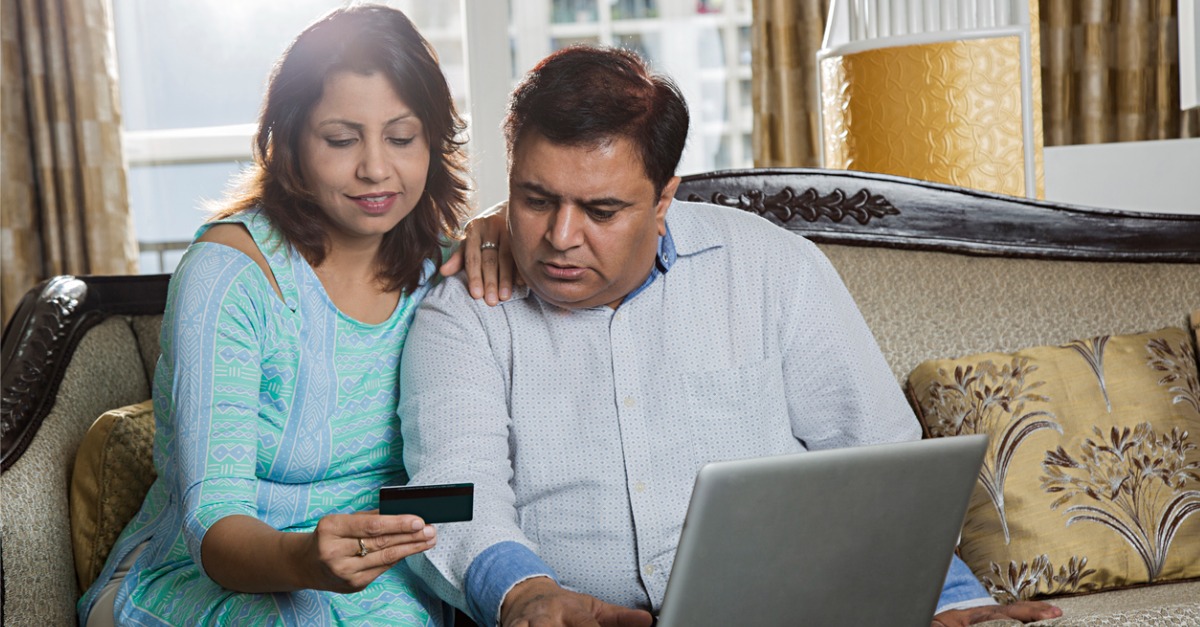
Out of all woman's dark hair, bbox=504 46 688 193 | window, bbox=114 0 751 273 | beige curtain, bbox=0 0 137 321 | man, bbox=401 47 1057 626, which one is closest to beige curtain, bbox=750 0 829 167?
window, bbox=114 0 751 273

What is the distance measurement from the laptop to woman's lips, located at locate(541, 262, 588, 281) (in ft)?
1.76

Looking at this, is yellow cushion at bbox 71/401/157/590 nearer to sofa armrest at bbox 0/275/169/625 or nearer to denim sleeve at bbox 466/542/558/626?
sofa armrest at bbox 0/275/169/625

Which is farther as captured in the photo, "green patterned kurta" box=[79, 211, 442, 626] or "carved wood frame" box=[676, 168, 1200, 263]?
"carved wood frame" box=[676, 168, 1200, 263]

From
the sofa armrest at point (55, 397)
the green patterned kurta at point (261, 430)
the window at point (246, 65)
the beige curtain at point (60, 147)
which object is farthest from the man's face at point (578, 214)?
the beige curtain at point (60, 147)

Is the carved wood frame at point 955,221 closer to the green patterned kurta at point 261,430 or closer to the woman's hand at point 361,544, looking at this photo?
the green patterned kurta at point 261,430

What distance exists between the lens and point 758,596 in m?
0.99

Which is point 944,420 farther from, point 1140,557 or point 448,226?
point 448,226

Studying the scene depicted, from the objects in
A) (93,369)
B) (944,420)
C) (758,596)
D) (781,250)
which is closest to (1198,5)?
(944,420)

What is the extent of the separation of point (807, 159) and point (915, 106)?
205 centimetres

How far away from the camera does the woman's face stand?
→ 1.42 meters

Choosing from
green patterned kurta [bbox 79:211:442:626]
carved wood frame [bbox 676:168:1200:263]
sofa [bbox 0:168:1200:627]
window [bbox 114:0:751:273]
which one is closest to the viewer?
green patterned kurta [bbox 79:211:442:626]

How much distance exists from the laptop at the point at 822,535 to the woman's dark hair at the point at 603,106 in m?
0.57

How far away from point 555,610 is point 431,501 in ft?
0.78

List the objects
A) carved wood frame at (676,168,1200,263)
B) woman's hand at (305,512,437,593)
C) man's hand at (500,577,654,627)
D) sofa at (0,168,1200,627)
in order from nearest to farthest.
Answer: woman's hand at (305,512,437,593)
man's hand at (500,577,654,627)
sofa at (0,168,1200,627)
carved wood frame at (676,168,1200,263)
